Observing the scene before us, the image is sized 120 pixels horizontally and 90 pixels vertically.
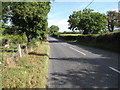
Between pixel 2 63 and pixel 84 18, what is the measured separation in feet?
135

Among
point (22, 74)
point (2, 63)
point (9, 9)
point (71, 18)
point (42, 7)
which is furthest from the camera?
point (71, 18)

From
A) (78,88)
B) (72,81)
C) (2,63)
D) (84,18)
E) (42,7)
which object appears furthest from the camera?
(84,18)

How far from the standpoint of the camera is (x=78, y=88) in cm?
510

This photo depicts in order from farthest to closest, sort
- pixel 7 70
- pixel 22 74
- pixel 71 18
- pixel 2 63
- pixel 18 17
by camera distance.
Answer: pixel 71 18 < pixel 18 17 < pixel 2 63 < pixel 7 70 < pixel 22 74

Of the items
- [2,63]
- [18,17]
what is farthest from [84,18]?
[2,63]

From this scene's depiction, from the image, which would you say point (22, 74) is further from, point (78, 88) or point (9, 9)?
point (9, 9)

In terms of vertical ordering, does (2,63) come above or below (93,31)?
below

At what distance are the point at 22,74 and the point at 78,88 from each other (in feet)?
9.16

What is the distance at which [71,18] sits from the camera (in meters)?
54.9

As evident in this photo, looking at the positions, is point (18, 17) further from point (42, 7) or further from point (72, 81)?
point (72, 81)

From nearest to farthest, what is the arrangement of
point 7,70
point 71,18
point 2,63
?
point 7,70 → point 2,63 → point 71,18

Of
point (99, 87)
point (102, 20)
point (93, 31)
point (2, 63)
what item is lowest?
point (99, 87)

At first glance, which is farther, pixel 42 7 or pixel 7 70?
pixel 42 7

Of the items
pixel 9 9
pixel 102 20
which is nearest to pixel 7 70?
pixel 9 9
